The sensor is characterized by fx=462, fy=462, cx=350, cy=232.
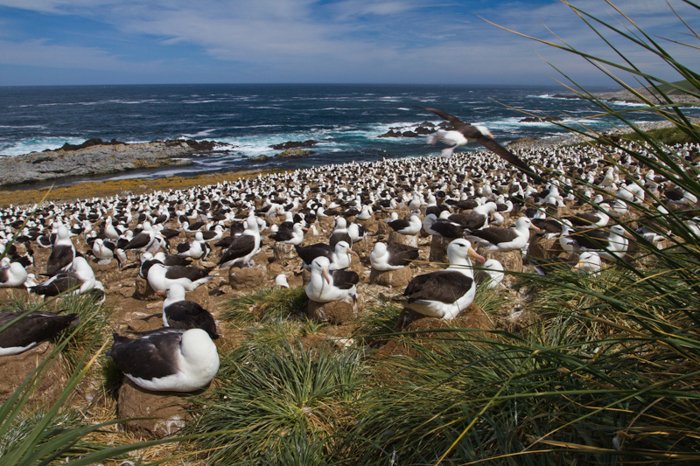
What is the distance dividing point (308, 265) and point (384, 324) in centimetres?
383

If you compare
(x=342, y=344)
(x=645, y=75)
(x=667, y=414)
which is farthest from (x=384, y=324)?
(x=645, y=75)

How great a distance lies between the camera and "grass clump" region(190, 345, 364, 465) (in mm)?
3586

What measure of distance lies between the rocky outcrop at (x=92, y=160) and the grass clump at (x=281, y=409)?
146 feet

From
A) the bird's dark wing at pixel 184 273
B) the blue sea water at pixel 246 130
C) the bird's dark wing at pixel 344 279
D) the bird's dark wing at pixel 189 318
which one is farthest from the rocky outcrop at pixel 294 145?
the bird's dark wing at pixel 189 318

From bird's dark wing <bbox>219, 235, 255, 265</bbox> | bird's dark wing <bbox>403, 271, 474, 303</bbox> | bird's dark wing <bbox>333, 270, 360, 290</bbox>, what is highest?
bird's dark wing <bbox>403, 271, 474, 303</bbox>

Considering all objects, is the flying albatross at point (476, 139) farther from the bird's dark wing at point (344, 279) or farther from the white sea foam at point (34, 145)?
the white sea foam at point (34, 145)

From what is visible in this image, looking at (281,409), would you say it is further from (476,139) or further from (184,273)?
(184,273)

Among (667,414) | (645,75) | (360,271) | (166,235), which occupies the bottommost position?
(166,235)

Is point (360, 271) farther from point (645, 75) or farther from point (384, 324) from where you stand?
point (645, 75)

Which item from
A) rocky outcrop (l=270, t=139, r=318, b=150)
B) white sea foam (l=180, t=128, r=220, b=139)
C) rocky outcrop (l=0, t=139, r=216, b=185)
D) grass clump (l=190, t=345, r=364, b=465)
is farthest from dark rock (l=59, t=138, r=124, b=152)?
grass clump (l=190, t=345, r=364, b=465)

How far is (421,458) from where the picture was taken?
2.68 meters

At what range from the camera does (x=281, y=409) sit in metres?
3.96

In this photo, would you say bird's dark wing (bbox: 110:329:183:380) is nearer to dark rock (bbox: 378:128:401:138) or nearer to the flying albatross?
the flying albatross

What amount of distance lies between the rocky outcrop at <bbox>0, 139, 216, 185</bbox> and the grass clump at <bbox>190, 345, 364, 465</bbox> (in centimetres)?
4456
